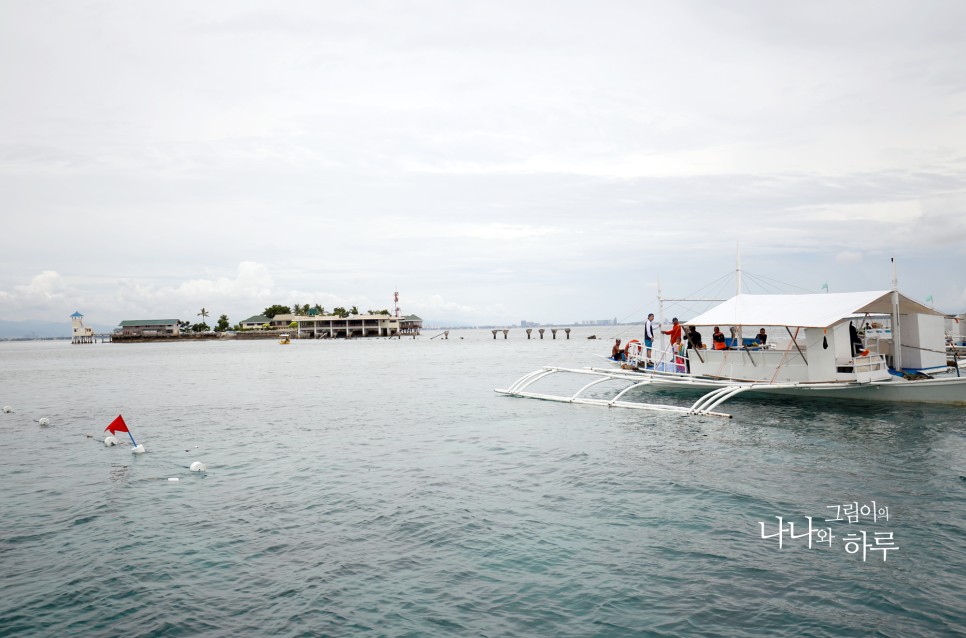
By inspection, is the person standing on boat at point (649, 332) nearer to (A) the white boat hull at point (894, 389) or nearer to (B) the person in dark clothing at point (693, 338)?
(B) the person in dark clothing at point (693, 338)

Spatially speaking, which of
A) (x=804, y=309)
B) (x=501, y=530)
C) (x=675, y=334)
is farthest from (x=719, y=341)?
(x=501, y=530)

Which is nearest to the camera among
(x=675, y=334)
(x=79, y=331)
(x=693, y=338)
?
(x=693, y=338)

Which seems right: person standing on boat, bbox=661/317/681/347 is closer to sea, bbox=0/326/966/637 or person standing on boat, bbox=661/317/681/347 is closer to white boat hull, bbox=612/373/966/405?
white boat hull, bbox=612/373/966/405

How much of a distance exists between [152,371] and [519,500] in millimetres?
53657

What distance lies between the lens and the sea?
24.4 feet

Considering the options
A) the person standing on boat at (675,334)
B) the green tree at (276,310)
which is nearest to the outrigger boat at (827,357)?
the person standing on boat at (675,334)

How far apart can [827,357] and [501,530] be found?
17348 mm

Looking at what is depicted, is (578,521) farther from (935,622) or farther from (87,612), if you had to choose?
(87,612)

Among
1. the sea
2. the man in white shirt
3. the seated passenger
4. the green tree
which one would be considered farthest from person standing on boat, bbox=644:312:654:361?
the green tree

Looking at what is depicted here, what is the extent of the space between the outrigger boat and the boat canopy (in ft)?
0.11

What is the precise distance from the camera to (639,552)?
30.5ft

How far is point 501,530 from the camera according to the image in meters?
10.5

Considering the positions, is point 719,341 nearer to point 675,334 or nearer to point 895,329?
Result: point 675,334

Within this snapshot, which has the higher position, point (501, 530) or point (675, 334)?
point (675, 334)
